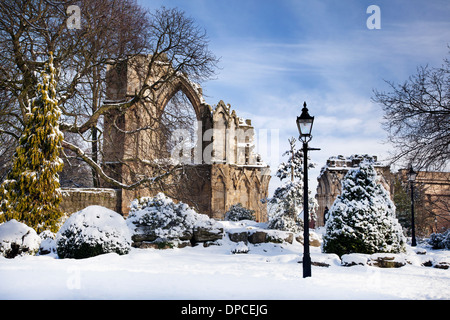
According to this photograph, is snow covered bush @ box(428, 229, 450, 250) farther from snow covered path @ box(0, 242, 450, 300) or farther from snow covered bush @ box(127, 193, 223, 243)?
snow covered bush @ box(127, 193, 223, 243)

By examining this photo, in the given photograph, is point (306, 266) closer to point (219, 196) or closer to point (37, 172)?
point (37, 172)

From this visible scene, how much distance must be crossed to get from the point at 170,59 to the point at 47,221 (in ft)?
28.4

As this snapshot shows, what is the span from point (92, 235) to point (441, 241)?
1535 cm

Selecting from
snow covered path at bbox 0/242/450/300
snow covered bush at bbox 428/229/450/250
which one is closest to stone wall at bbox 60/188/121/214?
snow covered path at bbox 0/242/450/300

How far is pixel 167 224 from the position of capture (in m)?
12.4

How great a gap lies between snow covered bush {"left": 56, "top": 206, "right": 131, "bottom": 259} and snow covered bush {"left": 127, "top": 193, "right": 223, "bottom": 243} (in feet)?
6.76

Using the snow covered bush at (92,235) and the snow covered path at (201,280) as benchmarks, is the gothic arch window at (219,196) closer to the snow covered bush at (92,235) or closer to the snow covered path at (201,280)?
the snow covered path at (201,280)

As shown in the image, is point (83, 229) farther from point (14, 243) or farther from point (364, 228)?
point (364, 228)

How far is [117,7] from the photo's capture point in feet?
53.2

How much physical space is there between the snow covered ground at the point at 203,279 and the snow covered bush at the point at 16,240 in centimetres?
55

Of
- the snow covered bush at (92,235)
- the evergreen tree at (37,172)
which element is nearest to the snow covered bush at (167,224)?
the snow covered bush at (92,235)

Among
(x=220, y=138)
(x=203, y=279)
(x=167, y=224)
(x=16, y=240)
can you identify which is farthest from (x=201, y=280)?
(x=220, y=138)

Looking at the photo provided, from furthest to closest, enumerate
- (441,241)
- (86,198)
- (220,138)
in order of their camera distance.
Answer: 1. (220,138)
2. (441,241)
3. (86,198)
